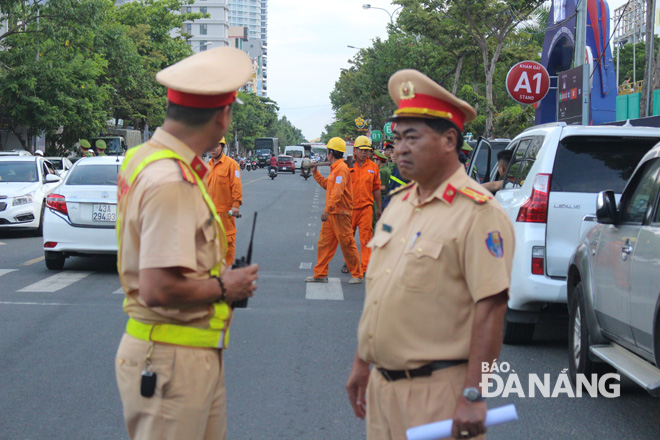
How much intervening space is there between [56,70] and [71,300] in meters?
22.0

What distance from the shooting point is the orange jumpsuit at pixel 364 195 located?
11.4m

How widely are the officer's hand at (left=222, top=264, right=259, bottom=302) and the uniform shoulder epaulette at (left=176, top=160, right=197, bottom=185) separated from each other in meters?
0.33

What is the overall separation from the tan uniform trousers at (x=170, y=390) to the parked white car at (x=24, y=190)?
43.2ft

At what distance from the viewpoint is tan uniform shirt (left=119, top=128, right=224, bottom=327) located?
246 centimetres

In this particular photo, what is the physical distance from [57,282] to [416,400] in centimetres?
869

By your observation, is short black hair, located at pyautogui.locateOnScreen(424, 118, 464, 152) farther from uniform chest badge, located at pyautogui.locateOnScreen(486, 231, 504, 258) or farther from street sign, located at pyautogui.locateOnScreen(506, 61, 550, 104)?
street sign, located at pyautogui.locateOnScreen(506, 61, 550, 104)

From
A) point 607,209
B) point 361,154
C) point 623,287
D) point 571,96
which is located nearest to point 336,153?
point 361,154

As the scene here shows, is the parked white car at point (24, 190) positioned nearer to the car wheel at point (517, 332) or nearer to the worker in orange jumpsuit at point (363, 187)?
the worker in orange jumpsuit at point (363, 187)

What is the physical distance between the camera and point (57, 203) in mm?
11312

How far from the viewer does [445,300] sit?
2.68m

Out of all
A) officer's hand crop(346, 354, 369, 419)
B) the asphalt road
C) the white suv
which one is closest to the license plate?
the asphalt road

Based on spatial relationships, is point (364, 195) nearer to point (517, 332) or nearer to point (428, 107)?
point (517, 332)

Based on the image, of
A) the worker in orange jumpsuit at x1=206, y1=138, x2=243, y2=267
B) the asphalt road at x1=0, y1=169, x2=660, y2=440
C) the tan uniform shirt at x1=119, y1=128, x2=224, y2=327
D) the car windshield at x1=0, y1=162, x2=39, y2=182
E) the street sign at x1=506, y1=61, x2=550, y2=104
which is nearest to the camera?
the tan uniform shirt at x1=119, y1=128, x2=224, y2=327

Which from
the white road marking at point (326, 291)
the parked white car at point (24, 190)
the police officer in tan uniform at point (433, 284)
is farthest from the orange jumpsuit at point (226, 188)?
the police officer in tan uniform at point (433, 284)
